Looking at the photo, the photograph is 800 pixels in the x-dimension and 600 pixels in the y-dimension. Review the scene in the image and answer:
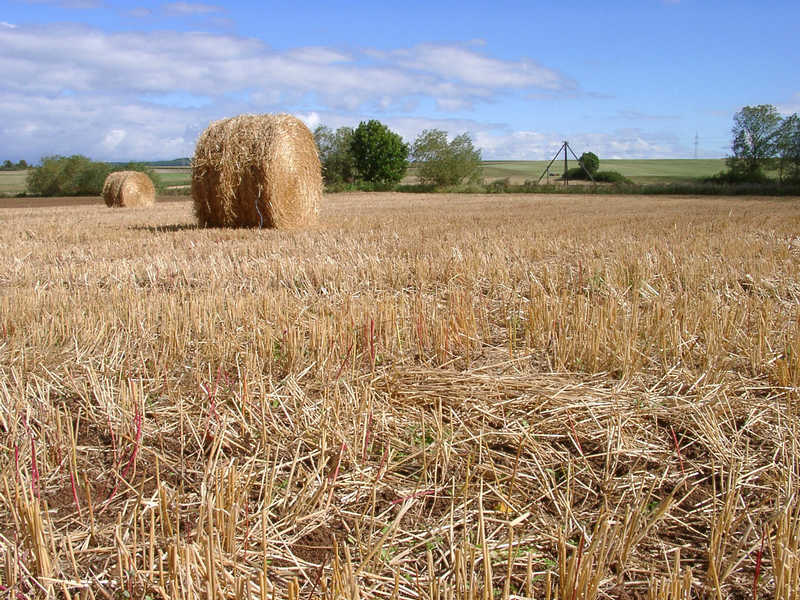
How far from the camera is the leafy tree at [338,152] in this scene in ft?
174

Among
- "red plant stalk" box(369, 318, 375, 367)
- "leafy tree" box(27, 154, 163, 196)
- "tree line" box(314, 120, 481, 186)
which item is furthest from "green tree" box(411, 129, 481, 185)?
"red plant stalk" box(369, 318, 375, 367)

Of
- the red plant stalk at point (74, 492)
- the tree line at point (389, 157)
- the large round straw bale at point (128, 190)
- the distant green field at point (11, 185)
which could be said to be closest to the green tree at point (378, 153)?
the tree line at point (389, 157)

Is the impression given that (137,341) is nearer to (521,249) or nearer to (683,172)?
(521,249)

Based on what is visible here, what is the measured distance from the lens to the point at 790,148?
33375mm

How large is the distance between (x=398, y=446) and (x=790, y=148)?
38520 mm

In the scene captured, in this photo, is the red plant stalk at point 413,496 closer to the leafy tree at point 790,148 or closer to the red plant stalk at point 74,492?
the red plant stalk at point 74,492

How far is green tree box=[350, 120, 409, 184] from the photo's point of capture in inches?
2031

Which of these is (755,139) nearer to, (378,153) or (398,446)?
(378,153)

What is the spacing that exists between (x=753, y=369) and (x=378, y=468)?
195cm

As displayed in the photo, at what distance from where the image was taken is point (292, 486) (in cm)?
196

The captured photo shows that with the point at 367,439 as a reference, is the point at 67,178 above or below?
above

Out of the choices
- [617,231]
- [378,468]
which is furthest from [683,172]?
[378,468]

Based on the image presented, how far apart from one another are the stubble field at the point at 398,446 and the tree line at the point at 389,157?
132 ft

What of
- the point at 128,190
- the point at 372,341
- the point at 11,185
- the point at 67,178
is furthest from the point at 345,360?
the point at 11,185
